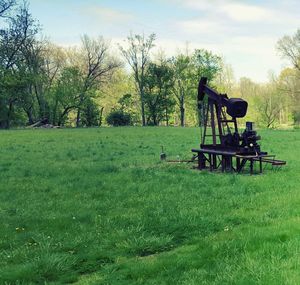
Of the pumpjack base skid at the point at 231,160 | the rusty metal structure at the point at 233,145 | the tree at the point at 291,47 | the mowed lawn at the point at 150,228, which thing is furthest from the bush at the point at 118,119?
the mowed lawn at the point at 150,228

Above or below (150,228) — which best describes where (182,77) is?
above

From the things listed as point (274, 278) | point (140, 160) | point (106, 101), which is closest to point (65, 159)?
point (140, 160)

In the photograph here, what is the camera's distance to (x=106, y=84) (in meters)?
71.6

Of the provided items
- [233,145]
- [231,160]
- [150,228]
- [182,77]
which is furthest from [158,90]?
[150,228]

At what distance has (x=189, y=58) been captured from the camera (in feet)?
238

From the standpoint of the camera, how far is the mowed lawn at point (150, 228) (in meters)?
5.43

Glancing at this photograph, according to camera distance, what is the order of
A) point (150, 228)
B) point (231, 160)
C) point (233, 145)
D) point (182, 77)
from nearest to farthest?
1. point (150, 228)
2. point (233, 145)
3. point (231, 160)
4. point (182, 77)

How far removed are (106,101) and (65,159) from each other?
61422mm

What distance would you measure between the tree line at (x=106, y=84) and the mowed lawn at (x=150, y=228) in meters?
43.8

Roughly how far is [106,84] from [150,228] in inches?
2577

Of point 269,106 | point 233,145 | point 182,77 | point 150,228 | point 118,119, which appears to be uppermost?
point 182,77

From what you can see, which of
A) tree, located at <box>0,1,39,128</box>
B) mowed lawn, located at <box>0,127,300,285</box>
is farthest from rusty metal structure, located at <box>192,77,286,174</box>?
tree, located at <box>0,1,39,128</box>

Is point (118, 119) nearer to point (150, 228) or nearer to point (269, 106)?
point (269, 106)

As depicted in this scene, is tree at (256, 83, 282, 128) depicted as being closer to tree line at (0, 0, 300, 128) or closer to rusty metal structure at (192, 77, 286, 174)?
tree line at (0, 0, 300, 128)
